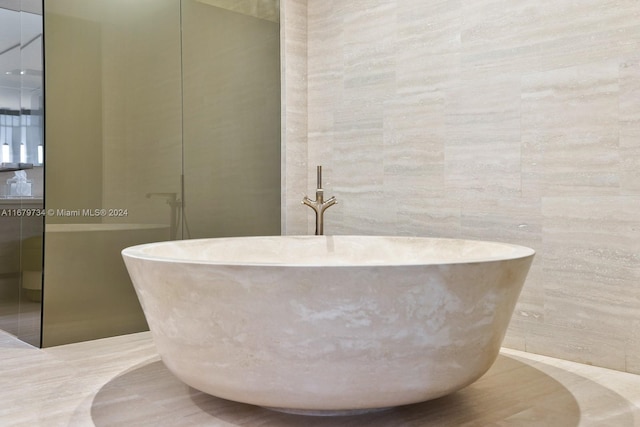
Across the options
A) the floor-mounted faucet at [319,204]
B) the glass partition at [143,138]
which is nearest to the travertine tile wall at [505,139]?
the glass partition at [143,138]

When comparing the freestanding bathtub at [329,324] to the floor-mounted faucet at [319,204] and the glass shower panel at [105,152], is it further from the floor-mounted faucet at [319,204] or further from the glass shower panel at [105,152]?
the floor-mounted faucet at [319,204]

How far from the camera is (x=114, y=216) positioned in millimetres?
2830

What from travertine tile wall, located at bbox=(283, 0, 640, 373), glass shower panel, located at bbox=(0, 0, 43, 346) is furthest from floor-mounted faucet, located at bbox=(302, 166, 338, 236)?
glass shower panel, located at bbox=(0, 0, 43, 346)

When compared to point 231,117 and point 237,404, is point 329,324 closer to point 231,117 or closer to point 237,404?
point 237,404

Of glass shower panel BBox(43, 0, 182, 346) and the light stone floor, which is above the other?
glass shower panel BBox(43, 0, 182, 346)

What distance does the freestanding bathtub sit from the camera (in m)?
1.52

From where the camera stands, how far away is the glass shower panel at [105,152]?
8.75 feet

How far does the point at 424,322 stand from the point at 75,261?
1803 mm

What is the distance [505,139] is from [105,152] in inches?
71.7

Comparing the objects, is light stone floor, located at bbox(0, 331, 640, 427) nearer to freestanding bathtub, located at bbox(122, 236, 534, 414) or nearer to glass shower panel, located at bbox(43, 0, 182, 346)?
freestanding bathtub, located at bbox(122, 236, 534, 414)

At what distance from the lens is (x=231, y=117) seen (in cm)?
327

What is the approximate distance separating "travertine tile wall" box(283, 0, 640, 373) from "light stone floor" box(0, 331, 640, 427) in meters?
0.28

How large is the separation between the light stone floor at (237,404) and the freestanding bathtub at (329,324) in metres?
0.13

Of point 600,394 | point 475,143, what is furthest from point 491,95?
point 600,394
